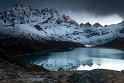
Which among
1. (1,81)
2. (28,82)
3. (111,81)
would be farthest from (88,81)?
(1,81)

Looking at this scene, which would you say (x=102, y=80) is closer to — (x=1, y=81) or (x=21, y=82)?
(x=21, y=82)

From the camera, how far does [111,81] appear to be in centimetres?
2611

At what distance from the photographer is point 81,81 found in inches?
873

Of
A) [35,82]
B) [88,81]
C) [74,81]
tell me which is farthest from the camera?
[74,81]

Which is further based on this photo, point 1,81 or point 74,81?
point 74,81

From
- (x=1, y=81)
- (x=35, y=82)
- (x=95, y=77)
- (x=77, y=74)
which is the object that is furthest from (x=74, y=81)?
(x=1, y=81)

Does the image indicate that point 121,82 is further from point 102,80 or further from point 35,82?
point 35,82

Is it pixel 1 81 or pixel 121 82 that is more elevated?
pixel 1 81

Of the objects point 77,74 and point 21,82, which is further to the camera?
point 77,74

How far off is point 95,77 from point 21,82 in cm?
1073

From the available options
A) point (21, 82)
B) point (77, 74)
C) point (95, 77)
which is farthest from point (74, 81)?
point (21, 82)

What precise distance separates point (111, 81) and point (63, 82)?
7.98 m

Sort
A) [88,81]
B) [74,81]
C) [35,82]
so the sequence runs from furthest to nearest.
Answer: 1. [74,81]
2. [35,82]
3. [88,81]

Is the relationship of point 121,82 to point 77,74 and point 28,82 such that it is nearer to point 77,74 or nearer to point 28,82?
point 77,74
